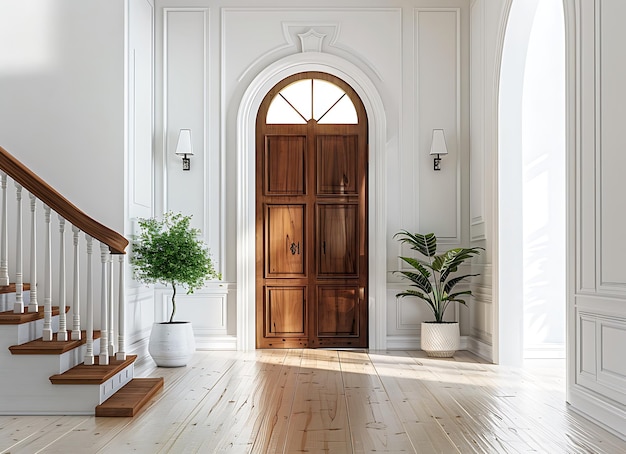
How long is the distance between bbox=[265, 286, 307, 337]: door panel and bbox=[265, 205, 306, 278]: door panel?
17cm

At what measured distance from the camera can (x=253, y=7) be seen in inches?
285

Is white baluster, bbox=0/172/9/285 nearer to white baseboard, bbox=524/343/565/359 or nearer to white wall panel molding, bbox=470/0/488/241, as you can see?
white wall panel molding, bbox=470/0/488/241

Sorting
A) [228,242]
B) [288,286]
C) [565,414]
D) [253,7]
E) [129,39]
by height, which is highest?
[253,7]

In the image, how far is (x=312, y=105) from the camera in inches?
287

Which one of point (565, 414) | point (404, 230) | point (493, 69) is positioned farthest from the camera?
point (404, 230)

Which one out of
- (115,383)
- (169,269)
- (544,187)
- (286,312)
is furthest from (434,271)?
(115,383)

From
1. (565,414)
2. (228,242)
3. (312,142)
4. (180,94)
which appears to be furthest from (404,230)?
(565,414)

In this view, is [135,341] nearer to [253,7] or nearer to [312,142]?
[312,142]

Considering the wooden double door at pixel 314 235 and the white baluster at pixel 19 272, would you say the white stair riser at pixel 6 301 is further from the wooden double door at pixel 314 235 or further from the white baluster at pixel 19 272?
the wooden double door at pixel 314 235

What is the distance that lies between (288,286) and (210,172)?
1.39 m

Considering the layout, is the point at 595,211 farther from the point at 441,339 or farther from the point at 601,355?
the point at 441,339

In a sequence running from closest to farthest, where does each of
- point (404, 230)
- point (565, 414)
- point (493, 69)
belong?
point (565, 414)
point (493, 69)
point (404, 230)

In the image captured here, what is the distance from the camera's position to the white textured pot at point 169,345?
606 centimetres

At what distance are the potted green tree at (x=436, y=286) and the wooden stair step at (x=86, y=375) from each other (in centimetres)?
307
